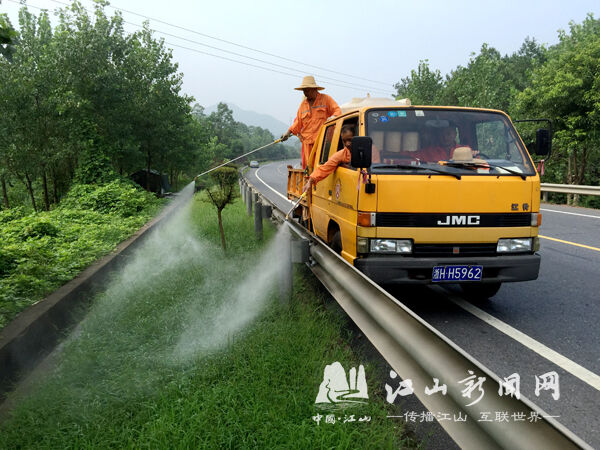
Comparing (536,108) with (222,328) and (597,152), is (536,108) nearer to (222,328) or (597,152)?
(597,152)

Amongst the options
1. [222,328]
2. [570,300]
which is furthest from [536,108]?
[222,328]

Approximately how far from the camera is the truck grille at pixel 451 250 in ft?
15.0

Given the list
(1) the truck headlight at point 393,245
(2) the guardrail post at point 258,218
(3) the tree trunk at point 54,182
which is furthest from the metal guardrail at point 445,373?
(3) the tree trunk at point 54,182

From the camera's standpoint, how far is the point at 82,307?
16.1ft

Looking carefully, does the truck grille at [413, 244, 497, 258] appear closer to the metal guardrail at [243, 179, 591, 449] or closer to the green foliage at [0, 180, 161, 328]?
the metal guardrail at [243, 179, 591, 449]

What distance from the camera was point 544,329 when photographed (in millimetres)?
4535

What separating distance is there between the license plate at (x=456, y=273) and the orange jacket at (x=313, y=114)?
159 inches

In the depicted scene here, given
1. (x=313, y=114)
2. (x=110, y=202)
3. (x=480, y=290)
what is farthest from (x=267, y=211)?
(x=110, y=202)

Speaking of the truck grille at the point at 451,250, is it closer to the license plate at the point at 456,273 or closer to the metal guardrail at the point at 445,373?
the license plate at the point at 456,273

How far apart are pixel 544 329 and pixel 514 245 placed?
2.82ft

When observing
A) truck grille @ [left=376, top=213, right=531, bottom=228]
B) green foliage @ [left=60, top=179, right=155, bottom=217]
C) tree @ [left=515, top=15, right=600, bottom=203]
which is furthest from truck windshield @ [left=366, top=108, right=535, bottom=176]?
tree @ [left=515, top=15, right=600, bottom=203]

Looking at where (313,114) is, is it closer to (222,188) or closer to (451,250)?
(222,188)

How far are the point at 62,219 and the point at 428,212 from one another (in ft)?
29.9

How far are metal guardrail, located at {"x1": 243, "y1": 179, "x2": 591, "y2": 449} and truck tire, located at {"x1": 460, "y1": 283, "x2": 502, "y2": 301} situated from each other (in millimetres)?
2742
